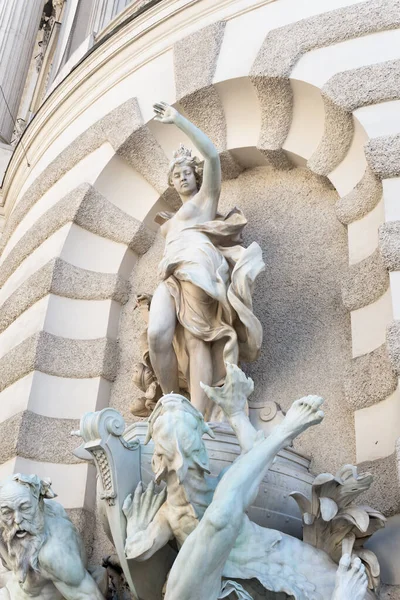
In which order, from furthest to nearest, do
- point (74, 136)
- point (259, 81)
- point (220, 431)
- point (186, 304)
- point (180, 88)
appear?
point (74, 136) → point (180, 88) → point (259, 81) → point (186, 304) → point (220, 431)

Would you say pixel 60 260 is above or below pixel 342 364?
above

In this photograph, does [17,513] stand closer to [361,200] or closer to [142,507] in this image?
[142,507]

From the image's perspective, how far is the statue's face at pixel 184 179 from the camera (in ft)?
17.0

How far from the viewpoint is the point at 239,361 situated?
4766 mm

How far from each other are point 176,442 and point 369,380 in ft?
4.99

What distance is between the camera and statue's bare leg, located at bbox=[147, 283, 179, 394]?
186 inches

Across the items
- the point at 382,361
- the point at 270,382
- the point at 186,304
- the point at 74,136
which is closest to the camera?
the point at 382,361

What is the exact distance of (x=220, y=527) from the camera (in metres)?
3.04

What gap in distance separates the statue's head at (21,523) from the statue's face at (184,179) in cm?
236

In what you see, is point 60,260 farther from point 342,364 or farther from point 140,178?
point 342,364

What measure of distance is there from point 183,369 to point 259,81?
7.09 ft

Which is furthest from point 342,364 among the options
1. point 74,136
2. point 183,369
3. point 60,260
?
point 74,136

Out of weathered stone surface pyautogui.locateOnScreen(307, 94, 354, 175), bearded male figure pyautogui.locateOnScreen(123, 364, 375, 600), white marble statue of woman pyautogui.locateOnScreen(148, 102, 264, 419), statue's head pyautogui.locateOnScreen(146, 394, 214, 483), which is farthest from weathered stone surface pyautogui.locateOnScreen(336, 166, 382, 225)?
statue's head pyautogui.locateOnScreen(146, 394, 214, 483)

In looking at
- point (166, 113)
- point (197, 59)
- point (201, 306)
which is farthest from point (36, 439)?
point (197, 59)
